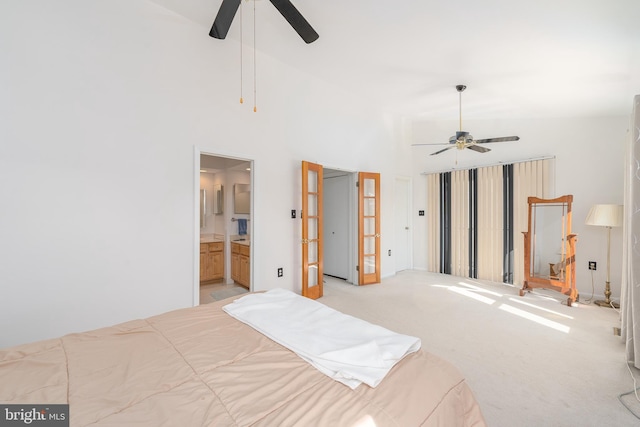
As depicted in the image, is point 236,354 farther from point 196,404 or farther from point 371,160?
point 371,160

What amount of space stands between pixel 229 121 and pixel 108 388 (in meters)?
2.71

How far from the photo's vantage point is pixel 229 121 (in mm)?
3055

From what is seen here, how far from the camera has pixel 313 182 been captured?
4.02m

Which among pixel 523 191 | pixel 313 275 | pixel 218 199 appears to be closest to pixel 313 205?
pixel 313 275

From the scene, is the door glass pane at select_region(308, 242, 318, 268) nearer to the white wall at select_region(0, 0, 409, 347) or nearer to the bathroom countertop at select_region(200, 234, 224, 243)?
the white wall at select_region(0, 0, 409, 347)

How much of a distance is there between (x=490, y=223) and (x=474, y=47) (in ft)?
10.4

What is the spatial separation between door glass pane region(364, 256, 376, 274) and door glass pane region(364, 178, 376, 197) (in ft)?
3.73

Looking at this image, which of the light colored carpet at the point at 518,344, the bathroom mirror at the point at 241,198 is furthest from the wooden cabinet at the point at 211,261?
the light colored carpet at the point at 518,344

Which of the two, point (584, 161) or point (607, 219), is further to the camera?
point (584, 161)

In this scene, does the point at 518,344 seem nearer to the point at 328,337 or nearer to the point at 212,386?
the point at 328,337

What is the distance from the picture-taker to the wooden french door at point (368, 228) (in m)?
4.59

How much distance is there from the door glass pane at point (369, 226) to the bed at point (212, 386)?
3.66 metres

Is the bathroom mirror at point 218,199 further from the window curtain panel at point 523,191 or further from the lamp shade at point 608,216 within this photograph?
the lamp shade at point 608,216

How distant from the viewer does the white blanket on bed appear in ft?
→ 3.38
